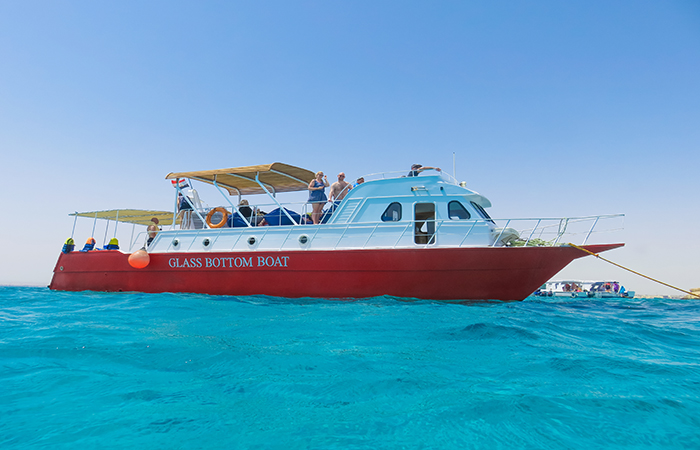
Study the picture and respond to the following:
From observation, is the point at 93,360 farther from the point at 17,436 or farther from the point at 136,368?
the point at 17,436

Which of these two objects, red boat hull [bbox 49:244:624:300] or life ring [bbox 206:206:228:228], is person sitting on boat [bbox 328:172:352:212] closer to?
red boat hull [bbox 49:244:624:300]

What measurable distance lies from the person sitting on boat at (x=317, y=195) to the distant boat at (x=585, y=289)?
114ft

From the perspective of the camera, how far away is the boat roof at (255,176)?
408 inches

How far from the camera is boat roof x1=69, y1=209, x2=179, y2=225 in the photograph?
12812mm

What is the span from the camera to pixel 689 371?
352cm

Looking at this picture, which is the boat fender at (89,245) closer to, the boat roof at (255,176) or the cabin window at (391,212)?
the boat roof at (255,176)

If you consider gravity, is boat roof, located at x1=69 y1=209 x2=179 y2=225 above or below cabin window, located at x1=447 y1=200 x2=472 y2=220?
below

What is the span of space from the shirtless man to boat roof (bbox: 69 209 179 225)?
6.42m

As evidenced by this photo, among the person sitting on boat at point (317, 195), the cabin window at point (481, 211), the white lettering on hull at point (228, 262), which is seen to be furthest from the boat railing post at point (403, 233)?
the white lettering on hull at point (228, 262)

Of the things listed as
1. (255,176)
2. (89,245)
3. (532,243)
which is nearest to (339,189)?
(255,176)

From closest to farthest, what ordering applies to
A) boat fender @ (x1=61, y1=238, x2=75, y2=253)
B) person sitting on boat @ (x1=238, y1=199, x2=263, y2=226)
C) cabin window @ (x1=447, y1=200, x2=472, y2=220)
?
cabin window @ (x1=447, y1=200, x2=472, y2=220) → person sitting on boat @ (x1=238, y1=199, x2=263, y2=226) → boat fender @ (x1=61, y1=238, x2=75, y2=253)

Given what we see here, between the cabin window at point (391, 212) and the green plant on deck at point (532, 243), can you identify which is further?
the cabin window at point (391, 212)

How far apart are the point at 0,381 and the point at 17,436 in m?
1.22

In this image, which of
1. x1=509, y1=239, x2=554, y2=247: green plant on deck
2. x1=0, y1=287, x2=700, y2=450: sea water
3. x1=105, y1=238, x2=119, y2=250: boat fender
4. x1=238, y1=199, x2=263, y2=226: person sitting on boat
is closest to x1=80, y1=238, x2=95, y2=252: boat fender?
x1=105, y1=238, x2=119, y2=250: boat fender
